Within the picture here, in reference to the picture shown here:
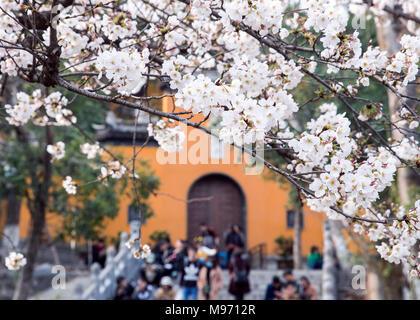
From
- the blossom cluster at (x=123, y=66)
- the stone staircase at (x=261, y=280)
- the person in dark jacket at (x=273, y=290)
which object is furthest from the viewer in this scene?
the stone staircase at (x=261, y=280)

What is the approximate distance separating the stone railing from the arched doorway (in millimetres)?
4464

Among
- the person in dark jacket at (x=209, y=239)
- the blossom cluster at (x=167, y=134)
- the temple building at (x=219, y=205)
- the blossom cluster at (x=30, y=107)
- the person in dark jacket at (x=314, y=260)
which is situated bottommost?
the person in dark jacket at (x=314, y=260)

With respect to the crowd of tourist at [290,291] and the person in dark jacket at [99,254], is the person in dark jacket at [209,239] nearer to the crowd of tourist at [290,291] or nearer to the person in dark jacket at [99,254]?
the crowd of tourist at [290,291]

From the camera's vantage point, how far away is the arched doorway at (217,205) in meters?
17.7

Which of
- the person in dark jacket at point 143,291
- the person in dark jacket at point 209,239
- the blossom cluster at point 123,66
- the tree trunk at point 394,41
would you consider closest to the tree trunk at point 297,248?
the person in dark jacket at point 209,239

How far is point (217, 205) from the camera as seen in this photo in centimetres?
1778

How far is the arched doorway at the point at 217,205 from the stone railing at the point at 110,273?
4.46 m

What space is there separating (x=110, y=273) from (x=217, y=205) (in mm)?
7475

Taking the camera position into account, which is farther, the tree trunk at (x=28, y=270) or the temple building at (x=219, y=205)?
the temple building at (x=219, y=205)

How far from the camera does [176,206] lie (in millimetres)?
17484

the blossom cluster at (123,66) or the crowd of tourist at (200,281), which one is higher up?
the blossom cluster at (123,66)
